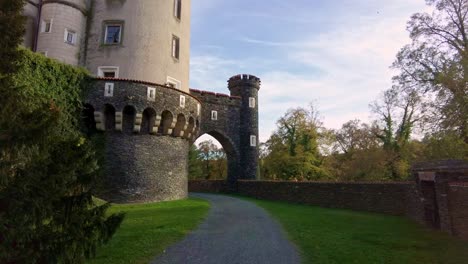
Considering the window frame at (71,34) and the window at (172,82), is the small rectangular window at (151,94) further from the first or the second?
the window frame at (71,34)

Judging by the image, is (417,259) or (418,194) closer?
(417,259)

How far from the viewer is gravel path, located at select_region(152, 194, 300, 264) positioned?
654cm

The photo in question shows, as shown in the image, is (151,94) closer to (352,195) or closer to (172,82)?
(172,82)

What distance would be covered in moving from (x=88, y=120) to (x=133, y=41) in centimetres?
600

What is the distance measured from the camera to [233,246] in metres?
7.66

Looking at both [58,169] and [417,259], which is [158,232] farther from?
[417,259]

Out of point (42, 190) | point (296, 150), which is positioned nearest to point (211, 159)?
point (296, 150)

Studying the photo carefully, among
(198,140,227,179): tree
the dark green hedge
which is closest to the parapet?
(198,140,227,179): tree

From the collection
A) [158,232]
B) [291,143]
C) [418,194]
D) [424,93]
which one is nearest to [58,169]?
[158,232]

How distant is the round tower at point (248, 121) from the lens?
98.2 feet

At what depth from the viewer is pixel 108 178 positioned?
56.4ft

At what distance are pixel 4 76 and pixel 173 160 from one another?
1530cm

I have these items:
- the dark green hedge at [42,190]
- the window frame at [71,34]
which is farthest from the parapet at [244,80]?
the dark green hedge at [42,190]

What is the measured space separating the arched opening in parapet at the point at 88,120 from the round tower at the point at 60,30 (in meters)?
4.08
